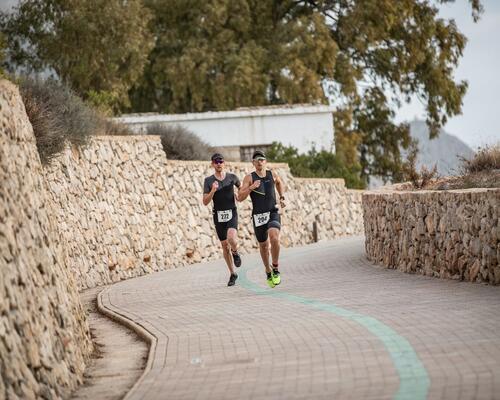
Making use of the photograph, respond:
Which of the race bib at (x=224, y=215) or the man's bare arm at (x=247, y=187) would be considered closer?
the man's bare arm at (x=247, y=187)

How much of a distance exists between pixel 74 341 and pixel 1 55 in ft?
51.4

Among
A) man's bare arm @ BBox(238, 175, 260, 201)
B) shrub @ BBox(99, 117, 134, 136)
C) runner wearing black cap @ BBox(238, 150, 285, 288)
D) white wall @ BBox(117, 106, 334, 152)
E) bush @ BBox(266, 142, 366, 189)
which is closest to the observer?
man's bare arm @ BBox(238, 175, 260, 201)

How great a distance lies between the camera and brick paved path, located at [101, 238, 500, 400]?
28.1 ft

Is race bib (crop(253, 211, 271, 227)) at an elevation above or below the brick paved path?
above

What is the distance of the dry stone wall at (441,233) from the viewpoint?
1521 centimetres

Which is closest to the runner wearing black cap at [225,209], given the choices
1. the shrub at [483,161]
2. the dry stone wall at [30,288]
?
the dry stone wall at [30,288]

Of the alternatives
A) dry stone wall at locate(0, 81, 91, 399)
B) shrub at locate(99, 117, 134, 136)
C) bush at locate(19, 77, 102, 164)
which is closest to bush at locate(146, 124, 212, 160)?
shrub at locate(99, 117, 134, 136)

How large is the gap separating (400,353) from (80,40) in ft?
102

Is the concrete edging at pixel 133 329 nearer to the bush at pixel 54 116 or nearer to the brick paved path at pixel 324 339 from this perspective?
the brick paved path at pixel 324 339

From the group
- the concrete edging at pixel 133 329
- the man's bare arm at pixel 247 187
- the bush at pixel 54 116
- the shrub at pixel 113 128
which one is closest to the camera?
the concrete edging at pixel 133 329

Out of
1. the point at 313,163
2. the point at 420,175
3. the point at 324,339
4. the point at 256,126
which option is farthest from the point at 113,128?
the point at 324,339

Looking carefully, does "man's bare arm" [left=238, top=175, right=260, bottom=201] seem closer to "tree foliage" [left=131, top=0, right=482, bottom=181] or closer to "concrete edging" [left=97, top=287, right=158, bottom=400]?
"concrete edging" [left=97, top=287, right=158, bottom=400]

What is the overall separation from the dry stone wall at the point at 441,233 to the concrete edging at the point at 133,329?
4.78 meters

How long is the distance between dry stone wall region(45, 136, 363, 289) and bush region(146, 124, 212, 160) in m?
1.50
